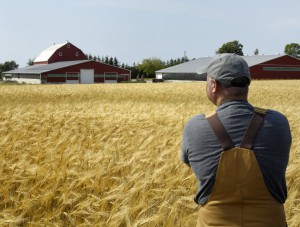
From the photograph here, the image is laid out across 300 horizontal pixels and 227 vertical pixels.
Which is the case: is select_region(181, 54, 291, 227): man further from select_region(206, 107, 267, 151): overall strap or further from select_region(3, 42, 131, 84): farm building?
select_region(3, 42, 131, 84): farm building

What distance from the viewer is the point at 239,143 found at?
2344mm

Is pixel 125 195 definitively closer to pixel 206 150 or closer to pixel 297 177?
pixel 206 150

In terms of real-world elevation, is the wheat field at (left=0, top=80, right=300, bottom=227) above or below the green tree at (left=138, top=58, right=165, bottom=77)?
below

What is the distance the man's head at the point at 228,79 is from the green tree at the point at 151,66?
107947 mm

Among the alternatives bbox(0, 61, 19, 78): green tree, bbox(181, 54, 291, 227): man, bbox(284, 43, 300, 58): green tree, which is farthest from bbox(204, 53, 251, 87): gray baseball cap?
bbox(284, 43, 300, 58): green tree

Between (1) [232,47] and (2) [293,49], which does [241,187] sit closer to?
(1) [232,47]

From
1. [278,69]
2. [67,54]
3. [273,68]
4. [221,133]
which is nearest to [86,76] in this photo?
[67,54]

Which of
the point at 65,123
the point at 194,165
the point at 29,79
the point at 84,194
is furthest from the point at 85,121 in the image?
the point at 29,79

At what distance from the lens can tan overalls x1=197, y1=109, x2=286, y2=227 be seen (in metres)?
2.32

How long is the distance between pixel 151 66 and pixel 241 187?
361 ft

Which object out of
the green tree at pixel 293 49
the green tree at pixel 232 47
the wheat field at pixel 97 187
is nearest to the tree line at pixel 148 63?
the green tree at pixel 232 47

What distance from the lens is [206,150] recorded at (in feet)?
7.95

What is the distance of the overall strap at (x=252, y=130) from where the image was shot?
2336 mm

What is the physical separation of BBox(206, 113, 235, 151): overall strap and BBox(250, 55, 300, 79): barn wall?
67.2 meters
